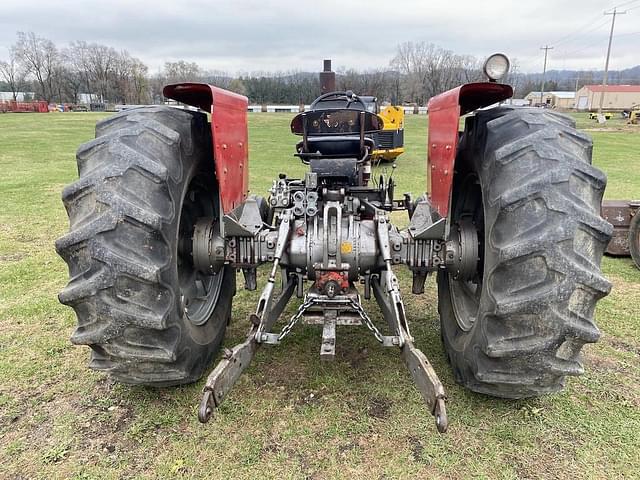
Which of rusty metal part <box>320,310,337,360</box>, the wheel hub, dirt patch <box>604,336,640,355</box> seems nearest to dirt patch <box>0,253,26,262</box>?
rusty metal part <box>320,310,337,360</box>

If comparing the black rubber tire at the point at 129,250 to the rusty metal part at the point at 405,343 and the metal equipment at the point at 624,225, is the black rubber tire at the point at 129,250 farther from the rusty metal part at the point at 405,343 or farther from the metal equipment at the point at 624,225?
the metal equipment at the point at 624,225

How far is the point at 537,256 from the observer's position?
8.40ft

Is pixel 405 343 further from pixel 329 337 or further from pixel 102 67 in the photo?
pixel 102 67

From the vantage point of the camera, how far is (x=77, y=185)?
2758 millimetres

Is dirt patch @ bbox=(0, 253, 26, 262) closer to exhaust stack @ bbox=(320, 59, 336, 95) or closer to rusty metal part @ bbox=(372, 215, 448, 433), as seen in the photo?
exhaust stack @ bbox=(320, 59, 336, 95)

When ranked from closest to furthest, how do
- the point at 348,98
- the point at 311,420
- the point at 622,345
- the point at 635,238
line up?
1. the point at 311,420
2. the point at 622,345
3. the point at 348,98
4. the point at 635,238

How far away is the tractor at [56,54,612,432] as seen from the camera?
260 centimetres

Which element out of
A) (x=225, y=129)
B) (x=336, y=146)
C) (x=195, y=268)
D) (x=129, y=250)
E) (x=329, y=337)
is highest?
(x=225, y=129)

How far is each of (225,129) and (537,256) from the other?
2.00 metres

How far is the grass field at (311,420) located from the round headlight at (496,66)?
2083mm

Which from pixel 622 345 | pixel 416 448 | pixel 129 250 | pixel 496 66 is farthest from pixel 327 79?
pixel 416 448

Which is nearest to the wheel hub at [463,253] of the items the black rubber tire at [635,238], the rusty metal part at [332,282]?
the rusty metal part at [332,282]

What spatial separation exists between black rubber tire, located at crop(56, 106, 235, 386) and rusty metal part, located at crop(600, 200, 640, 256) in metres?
5.33

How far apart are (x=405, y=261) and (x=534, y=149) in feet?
3.66
